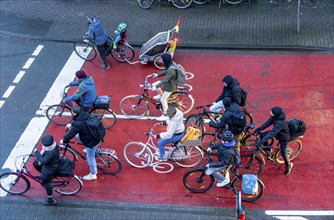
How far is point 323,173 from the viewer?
35.1 feet

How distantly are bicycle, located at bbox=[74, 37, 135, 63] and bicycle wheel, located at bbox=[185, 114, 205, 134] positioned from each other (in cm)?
368

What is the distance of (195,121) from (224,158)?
2276 millimetres

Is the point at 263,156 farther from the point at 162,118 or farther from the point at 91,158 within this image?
the point at 91,158

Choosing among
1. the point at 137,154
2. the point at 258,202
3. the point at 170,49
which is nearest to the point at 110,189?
the point at 137,154

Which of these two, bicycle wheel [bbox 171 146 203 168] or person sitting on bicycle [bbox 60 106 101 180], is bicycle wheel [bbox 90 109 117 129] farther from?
bicycle wheel [bbox 171 146 203 168]

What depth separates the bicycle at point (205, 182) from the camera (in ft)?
32.6

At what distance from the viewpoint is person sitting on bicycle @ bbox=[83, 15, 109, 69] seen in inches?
511

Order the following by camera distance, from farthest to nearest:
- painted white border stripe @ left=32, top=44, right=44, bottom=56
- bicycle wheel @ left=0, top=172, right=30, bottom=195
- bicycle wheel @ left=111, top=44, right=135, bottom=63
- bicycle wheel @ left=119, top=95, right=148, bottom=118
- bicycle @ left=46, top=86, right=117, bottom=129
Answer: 1. painted white border stripe @ left=32, top=44, right=44, bottom=56
2. bicycle wheel @ left=111, top=44, right=135, bottom=63
3. bicycle wheel @ left=119, top=95, right=148, bottom=118
4. bicycle @ left=46, top=86, right=117, bottom=129
5. bicycle wheel @ left=0, top=172, right=30, bottom=195

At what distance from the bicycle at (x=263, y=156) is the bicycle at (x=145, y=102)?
249 cm

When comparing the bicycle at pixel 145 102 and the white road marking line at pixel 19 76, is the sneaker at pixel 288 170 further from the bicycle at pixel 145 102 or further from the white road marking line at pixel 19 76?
the white road marking line at pixel 19 76

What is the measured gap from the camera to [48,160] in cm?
899

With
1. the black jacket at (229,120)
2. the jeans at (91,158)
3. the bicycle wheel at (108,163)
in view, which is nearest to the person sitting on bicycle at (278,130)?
the black jacket at (229,120)

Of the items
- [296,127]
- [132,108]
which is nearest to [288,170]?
[296,127]

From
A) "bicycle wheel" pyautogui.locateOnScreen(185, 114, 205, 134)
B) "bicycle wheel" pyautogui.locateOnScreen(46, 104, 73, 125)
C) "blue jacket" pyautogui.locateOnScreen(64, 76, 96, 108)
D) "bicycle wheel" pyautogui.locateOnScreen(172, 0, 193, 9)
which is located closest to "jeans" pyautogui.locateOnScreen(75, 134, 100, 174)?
"blue jacket" pyautogui.locateOnScreen(64, 76, 96, 108)
